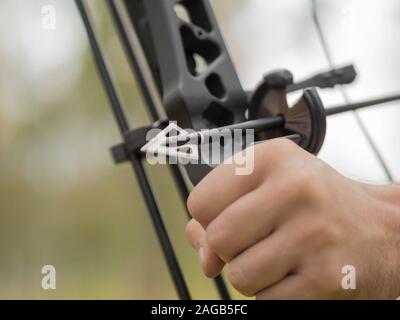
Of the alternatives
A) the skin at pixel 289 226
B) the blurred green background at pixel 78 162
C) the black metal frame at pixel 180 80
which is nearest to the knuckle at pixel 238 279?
the skin at pixel 289 226

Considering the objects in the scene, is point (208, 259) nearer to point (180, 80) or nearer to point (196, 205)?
point (196, 205)

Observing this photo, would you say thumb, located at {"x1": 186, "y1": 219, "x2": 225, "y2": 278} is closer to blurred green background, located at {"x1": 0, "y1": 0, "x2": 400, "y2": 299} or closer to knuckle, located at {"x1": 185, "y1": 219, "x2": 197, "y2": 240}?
knuckle, located at {"x1": 185, "y1": 219, "x2": 197, "y2": 240}

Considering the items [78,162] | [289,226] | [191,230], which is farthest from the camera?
[78,162]

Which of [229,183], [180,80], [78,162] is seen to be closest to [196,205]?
[229,183]

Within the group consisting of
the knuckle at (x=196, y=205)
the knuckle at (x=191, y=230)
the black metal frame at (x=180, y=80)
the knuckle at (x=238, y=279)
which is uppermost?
the black metal frame at (x=180, y=80)

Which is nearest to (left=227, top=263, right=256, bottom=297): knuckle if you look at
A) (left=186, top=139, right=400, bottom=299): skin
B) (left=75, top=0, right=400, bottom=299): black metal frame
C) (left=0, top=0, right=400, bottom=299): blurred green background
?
(left=186, top=139, right=400, bottom=299): skin

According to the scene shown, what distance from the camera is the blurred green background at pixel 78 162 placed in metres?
1.38

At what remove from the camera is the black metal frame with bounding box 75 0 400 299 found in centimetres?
56

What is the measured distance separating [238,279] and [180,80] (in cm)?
26

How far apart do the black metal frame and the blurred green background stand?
0.42 meters

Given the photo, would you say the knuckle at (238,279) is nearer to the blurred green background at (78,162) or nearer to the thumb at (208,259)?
the thumb at (208,259)

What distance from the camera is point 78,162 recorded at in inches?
80.5

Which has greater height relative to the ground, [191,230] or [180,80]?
[180,80]

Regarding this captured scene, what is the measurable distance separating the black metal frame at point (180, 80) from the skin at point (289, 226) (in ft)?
0.32
